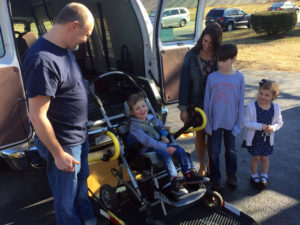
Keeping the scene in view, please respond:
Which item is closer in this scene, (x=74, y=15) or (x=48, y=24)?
(x=74, y=15)

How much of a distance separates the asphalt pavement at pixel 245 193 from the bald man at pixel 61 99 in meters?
1.04

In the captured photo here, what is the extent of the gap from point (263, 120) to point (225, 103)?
513mm

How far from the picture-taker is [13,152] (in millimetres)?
3154

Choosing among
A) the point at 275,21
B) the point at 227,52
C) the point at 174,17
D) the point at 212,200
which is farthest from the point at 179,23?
the point at 275,21

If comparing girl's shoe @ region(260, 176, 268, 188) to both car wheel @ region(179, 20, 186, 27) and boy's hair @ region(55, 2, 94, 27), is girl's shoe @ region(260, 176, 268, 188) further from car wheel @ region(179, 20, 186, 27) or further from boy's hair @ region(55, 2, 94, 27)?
boy's hair @ region(55, 2, 94, 27)

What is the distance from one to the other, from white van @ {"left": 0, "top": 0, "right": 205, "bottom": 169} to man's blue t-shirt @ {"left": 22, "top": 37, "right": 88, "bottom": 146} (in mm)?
894

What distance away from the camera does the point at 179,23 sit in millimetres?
4215

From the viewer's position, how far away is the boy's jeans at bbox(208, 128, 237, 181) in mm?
3180

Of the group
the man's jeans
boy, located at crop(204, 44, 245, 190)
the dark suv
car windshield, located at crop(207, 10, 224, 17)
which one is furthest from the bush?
the man's jeans

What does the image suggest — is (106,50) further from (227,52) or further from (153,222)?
(153,222)

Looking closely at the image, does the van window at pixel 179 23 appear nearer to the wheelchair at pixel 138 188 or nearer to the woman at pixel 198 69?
the woman at pixel 198 69

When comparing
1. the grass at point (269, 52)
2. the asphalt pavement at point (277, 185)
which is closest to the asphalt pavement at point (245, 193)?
the asphalt pavement at point (277, 185)

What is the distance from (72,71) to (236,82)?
67.1 inches

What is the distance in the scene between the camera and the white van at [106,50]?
10.2 ft
